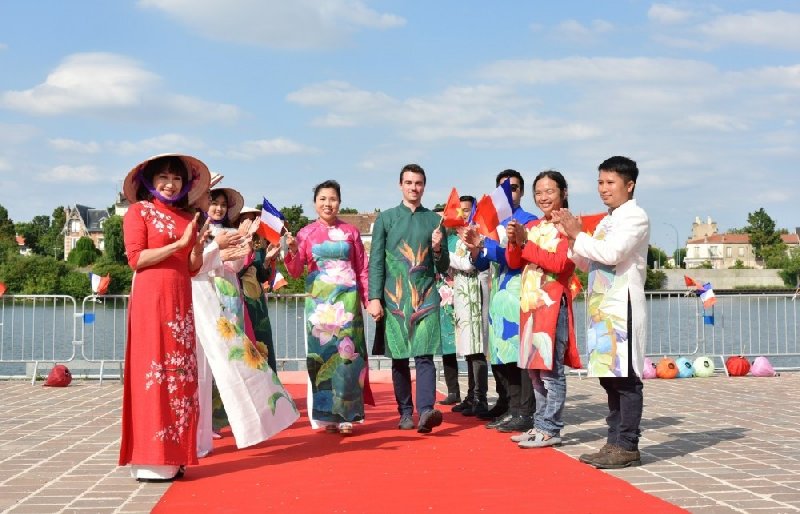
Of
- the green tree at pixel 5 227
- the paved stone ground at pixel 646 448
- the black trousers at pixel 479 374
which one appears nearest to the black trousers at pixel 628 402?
the paved stone ground at pixel 646 448

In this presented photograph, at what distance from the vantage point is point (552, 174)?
668 centimetres

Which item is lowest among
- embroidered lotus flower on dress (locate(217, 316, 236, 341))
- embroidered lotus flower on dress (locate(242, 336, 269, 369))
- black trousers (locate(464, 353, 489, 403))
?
black trousers (locate(464, 353, 489, 403))

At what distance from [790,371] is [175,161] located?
11.5 metres

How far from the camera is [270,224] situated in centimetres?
721

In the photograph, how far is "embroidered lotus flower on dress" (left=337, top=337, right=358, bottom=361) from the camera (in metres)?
7.20

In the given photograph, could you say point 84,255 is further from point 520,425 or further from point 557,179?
point 557,179

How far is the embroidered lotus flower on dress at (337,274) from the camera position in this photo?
7.25 metres

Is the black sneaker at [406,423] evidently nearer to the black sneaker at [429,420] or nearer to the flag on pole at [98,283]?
the black sneaker at [429,420]

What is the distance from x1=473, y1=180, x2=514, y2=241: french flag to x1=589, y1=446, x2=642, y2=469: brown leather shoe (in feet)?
6.01

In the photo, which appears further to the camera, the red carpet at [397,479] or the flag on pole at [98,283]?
the flag on pole at [98,283]

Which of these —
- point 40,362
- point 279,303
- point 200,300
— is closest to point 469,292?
point 200,300

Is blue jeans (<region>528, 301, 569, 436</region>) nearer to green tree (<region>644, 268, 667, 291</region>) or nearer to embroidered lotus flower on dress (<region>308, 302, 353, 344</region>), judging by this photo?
embroidered lotus flower on dress (<region>308, 302, 353, 344</region>)

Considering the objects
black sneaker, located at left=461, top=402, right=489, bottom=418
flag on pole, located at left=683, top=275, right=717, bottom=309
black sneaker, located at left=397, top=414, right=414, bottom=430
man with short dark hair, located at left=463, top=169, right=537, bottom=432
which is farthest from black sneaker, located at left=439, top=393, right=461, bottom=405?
flag on pole, located at left=683, top=275, right=717, bottom=309

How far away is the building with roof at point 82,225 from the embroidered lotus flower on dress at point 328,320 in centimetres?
11599
